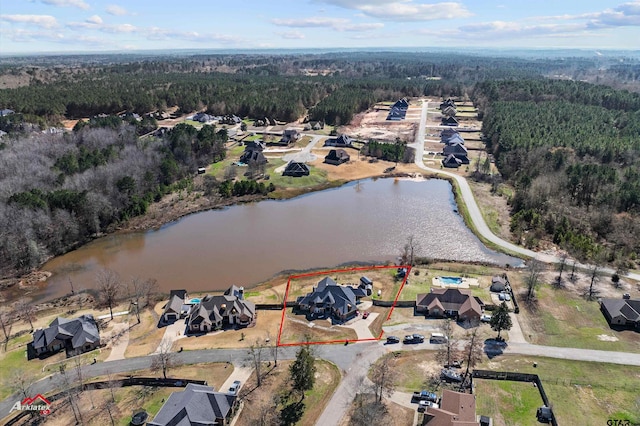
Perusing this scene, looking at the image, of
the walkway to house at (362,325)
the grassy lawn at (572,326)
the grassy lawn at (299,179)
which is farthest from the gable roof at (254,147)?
the grassy lawn at (572,326)

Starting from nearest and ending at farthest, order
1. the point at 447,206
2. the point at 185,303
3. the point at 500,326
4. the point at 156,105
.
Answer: the point at 500,326 < the point at 185,303 < the point at 447,206 < the point at 156,105

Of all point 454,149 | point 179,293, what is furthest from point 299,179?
point 179,293

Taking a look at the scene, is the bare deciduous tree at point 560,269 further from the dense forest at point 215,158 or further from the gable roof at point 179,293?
the gable roof at point 179,293

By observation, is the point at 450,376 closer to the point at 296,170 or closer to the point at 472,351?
the point at 472,351

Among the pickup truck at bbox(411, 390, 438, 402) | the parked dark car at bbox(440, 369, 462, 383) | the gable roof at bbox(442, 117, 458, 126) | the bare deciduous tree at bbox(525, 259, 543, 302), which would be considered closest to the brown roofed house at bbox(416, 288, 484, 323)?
the bare deciduous tree at bbox(525, 259, 543, 302)

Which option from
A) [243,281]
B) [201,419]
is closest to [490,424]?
[201,419]

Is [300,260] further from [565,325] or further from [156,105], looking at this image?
[156,105]
